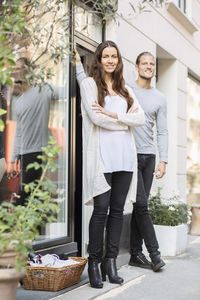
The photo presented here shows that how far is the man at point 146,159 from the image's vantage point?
4.17 m

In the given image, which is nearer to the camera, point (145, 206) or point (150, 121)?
point (145, 206)

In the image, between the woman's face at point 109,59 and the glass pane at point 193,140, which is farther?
the glass pane at point 193,140

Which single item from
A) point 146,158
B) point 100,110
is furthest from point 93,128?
point 146,158

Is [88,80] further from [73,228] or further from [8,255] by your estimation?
[8,255]

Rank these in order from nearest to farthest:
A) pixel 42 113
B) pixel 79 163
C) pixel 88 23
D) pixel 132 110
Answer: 1. pixel 132 110
2. pixel 42 113
3. pixel 88 23
4. pixel 79 163

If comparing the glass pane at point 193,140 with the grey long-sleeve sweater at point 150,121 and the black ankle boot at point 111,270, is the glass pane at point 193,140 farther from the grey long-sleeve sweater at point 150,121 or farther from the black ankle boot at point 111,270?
the black ankle boot at point 111,270

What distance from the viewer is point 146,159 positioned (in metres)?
4.24

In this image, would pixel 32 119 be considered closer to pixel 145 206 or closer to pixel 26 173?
pixel 26 173

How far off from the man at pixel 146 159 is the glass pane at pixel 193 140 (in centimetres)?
384

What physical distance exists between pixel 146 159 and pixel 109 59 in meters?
1.05

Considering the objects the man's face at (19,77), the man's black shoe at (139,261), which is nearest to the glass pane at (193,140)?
the man's black shoe at (139,261)

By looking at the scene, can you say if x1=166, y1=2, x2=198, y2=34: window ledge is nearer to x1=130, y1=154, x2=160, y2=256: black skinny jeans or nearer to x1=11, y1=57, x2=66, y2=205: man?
x1=130, y1=154, x2=160, y2=256: black skinny jeans

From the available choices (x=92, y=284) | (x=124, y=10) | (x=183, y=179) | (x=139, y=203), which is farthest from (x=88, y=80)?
(x=183, y=179)

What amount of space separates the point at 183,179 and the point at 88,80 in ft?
13.7
